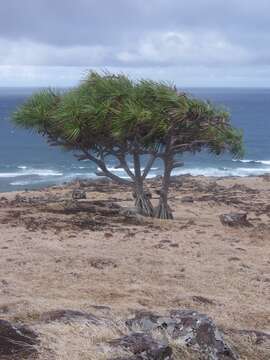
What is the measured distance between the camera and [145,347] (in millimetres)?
6500

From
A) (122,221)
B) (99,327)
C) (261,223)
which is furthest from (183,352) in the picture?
(261,223)

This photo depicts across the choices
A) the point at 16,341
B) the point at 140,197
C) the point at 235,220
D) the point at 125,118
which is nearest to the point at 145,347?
the point at 16,341

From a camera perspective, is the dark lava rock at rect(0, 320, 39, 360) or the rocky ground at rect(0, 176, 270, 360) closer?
the dark lava rock at rect(0, 320, 39, 360)

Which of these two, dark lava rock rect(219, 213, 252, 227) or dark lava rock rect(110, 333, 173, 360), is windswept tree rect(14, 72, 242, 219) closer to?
dark lava rock rect(219, 213, 252, 227)

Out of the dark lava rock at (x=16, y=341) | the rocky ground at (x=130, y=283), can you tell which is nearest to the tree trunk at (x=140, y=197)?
the rocky ground at (x=130, y=283)

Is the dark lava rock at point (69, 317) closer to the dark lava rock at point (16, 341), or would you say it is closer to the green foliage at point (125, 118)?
the dark lava rock at point (16, 341)

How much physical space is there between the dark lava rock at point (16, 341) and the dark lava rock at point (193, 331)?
122cm

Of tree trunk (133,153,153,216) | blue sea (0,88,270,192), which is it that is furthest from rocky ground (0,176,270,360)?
blue sea (0,88,270,192)

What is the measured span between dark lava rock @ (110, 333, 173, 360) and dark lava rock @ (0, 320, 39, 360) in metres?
0.85

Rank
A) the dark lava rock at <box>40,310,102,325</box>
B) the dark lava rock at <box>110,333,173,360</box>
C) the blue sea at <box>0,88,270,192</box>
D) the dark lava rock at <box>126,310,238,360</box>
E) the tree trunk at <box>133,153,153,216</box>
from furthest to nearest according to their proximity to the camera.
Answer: the blue sea at <box>0,88,270,192</box> < the tree trunk at <box>133,153,153,216</box> < the dark lava rock at <box>40,310,102,325</box> < the dark lava rock at <box>126,310,238,360</box> < the dark lava rock at <box>110,333,173,360</box>

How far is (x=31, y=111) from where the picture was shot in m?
18.7

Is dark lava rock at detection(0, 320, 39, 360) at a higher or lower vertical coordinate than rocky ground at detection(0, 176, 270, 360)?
higher

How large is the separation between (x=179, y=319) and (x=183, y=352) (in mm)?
490

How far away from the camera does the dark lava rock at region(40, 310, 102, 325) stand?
7512 mm
